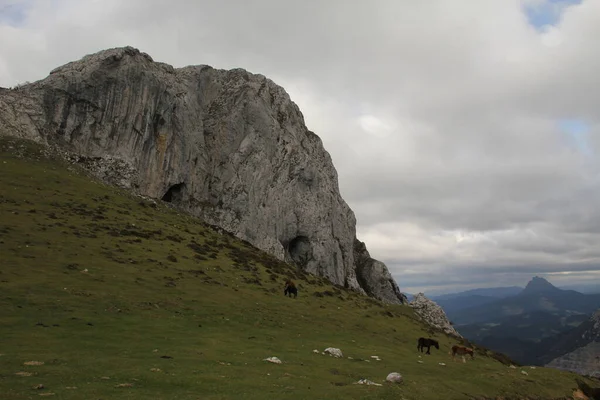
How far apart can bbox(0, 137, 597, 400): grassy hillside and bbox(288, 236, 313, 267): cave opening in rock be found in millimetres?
51339

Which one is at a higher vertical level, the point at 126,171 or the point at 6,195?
the point at 126,171

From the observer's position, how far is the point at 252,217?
111 m

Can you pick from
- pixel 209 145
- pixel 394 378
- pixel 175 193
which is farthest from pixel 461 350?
pixel 209 145

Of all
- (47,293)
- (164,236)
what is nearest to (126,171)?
(164,236)

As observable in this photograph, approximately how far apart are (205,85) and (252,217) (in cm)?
4397

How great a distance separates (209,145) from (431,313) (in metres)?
74.7

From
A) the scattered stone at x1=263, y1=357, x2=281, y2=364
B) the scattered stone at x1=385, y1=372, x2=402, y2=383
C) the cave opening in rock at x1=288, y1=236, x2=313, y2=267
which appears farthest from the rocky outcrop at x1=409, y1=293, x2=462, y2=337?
the scattered stone at x1=263, y1=357, x2=281, y2=364

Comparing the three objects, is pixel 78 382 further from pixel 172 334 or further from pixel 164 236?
pixel 164 236

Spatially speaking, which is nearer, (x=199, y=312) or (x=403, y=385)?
(x=403, y=385)

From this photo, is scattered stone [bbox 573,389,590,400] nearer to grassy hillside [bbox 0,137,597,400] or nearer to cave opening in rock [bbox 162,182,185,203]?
grassy hillside [bbox 0,137,597,400]

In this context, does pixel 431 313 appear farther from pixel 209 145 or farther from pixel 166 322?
pixel 166 322

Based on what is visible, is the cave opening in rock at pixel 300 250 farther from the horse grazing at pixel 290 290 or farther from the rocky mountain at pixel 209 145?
the horse grazing at pixel 290 290

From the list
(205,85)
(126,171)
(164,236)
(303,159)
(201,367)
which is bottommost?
(201,367)

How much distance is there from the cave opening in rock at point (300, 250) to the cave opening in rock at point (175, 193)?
35381 millimetres
